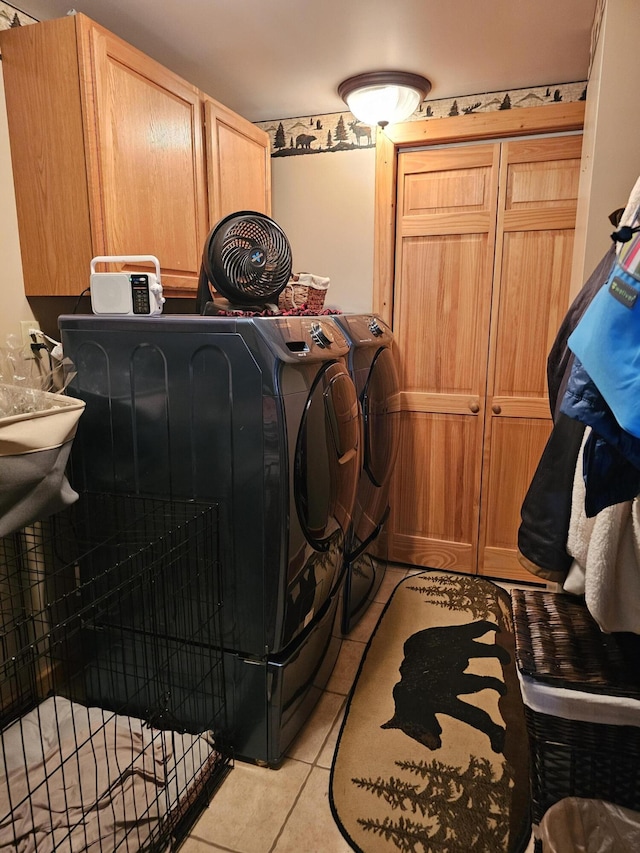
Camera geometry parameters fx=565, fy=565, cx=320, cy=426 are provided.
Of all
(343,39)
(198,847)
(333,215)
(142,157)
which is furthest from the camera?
(333,215)

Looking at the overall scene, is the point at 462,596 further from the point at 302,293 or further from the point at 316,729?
the point at 302,293

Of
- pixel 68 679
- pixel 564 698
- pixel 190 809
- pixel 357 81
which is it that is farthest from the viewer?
pixel 357 81

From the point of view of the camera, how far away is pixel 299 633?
1.76 metres

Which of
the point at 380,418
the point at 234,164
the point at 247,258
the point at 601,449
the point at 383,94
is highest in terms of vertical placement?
the point at 383,94

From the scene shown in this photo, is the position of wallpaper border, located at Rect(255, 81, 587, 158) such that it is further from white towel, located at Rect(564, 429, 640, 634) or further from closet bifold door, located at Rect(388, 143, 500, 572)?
white towel, located at Rect(564, 429, 640, 634)

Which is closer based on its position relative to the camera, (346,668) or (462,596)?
(346,668)

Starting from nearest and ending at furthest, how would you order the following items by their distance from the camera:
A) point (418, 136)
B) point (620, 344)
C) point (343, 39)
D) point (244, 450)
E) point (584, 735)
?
1. point (620, 344)
2. point (584, 735)
3. point (244, 450)
4. point (343, 39)
5. point (418, 136)

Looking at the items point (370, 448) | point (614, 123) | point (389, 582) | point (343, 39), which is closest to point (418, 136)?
point (343, 39)

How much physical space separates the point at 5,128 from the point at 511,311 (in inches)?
85.7

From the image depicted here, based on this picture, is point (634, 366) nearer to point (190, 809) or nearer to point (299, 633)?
point (299, 633)

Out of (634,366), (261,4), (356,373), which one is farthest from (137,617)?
(261,4)

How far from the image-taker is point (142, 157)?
193 cm

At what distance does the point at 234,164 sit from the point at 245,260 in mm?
916

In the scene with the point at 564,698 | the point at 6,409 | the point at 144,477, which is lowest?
the point at 564,698
